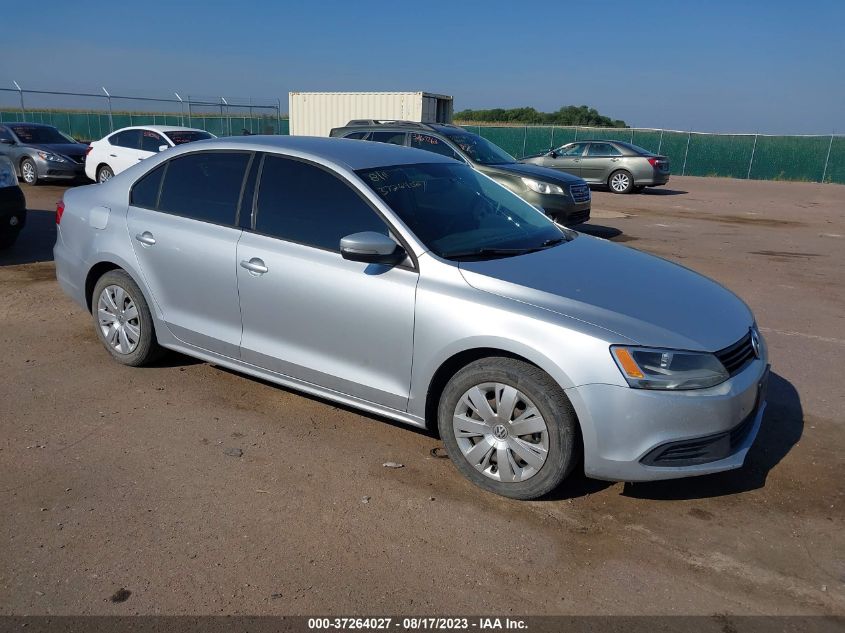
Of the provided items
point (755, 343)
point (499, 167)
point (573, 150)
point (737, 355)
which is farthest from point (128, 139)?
point (737, 355)

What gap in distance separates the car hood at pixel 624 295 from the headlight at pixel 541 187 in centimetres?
736

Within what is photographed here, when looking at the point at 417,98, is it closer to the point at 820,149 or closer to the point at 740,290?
the point at 740,290

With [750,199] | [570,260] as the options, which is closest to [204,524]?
[570,260]

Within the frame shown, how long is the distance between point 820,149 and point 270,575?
1364 inches

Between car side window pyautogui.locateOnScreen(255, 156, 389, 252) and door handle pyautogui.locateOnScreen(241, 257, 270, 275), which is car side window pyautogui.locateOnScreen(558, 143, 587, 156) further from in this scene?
door handle pyautogui.locateOnScreen(241, 257, 270, 275)

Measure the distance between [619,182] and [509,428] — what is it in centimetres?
1915

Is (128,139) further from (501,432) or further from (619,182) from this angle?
(501,432)

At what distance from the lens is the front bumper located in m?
3.37

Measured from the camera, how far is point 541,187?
38.5 ft

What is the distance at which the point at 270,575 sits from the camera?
3100mm

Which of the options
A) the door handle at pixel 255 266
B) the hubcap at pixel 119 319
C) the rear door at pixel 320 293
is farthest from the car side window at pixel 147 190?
the door handle at pixel 255 266

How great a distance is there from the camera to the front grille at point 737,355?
3.58 metres

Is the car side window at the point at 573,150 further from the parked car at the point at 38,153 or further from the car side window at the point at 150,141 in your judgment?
the parked car at the point at 38,153

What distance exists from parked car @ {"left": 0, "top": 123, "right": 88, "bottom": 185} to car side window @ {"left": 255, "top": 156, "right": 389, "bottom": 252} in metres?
13.9
